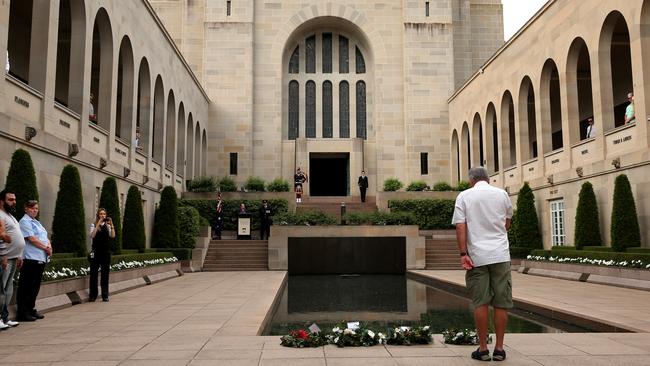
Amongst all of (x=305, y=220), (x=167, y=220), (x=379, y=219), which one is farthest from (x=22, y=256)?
(x=379, y=219)

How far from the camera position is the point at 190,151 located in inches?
1314

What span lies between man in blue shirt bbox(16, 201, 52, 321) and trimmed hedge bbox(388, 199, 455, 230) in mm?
21334

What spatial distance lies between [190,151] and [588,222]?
22.7 m

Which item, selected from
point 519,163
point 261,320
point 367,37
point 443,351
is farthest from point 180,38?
point 443,351

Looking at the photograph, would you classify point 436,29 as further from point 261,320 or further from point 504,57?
point 261,320

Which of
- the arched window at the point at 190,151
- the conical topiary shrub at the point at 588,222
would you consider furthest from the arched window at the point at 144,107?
the conical topiary shrub at the point at 588,222

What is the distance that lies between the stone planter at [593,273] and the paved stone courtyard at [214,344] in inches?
133

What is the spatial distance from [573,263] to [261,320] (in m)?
12.3

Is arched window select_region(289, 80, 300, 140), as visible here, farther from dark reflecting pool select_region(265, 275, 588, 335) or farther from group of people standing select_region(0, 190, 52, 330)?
group of people standing select_region(0, 190, 52, 330)

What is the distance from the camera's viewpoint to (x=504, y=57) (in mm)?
27906

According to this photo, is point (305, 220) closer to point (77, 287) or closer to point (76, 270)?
point (76, 270)

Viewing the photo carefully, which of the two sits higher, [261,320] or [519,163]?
[519,163]

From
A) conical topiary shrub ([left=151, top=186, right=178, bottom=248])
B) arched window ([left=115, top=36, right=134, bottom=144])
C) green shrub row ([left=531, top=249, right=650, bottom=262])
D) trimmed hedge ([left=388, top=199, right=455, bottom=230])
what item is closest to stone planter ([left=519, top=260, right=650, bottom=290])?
green shrub row ([left=531, top=249, right=650, bottom=262])

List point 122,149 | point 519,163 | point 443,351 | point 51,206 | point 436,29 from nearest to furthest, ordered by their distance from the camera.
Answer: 1. point 443,351
2. point 51,206
3. point 122,149
4. point 519,163
5. point 436,29
